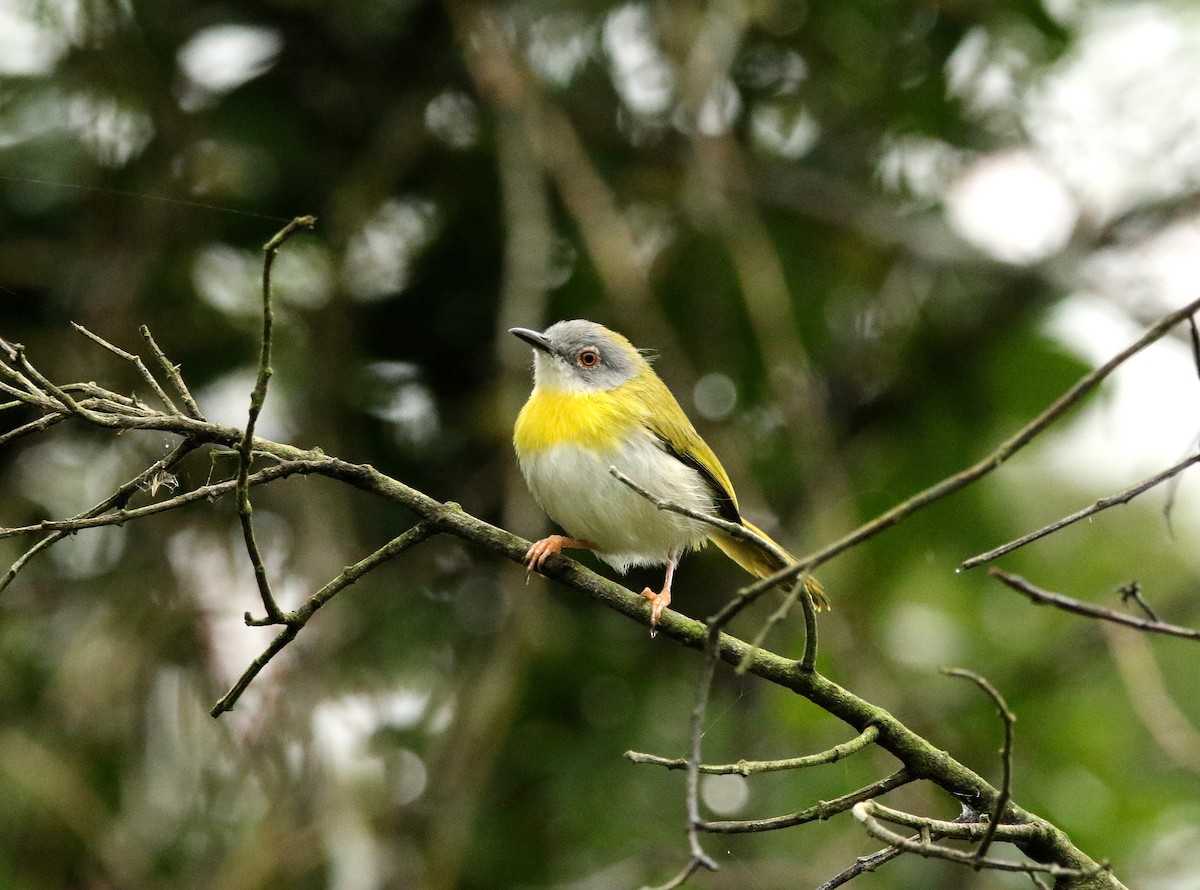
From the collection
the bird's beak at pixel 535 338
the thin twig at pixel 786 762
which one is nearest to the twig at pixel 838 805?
the thin twig at pixel 786 762

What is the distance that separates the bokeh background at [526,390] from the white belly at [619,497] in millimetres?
902

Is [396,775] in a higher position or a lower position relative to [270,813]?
higher

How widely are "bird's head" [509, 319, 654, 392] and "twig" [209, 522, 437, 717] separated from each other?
1.97 meters

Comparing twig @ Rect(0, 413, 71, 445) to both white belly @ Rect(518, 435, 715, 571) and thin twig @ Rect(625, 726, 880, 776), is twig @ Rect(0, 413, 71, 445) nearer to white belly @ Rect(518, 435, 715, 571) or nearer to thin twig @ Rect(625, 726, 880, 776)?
thin twig @ Rect(625, 726, 880, 776)

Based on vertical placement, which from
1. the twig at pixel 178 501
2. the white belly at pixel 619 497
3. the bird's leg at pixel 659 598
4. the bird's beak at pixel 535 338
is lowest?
the twig at pixel 178 501

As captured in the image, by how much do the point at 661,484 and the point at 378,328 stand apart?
246cm

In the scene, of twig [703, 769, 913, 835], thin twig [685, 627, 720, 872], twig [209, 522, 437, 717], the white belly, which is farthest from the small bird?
thin twig [685, 627, 720, 872]

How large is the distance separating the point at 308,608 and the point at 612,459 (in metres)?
1.78

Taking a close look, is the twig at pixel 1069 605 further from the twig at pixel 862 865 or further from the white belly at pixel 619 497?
the white belly at pixel 619 497

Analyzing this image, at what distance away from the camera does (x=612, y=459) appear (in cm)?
370

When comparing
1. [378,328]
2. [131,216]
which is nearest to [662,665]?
[378,328]

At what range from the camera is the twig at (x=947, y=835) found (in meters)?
1.72

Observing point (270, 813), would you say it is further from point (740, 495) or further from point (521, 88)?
point (521, 88)

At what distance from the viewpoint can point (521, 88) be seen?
17.3 feet
